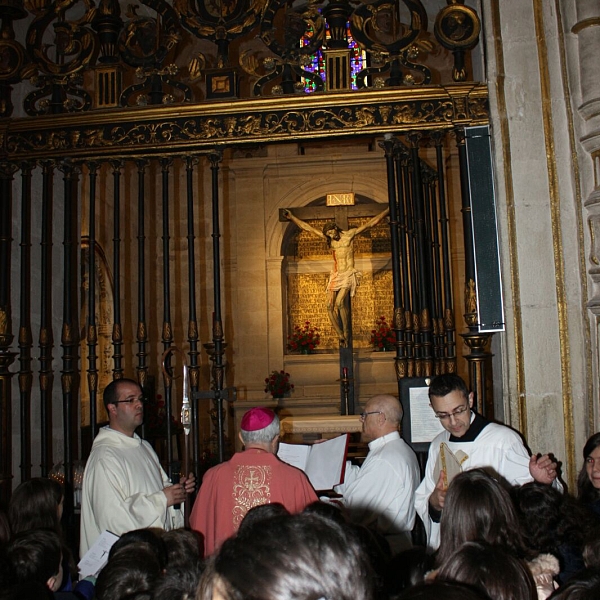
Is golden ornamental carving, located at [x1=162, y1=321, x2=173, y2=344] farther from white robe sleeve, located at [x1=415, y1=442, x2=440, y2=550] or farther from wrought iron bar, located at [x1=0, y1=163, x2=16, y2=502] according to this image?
white robe sleeve, located at [x1=415, y1=442, x2=440, y2=550]

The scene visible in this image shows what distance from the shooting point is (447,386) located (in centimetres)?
416

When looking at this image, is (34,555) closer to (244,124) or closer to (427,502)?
(427,502)

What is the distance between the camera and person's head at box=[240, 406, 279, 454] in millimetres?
3994

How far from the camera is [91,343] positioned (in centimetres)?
541

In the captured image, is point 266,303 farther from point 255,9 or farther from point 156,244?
point 255,9

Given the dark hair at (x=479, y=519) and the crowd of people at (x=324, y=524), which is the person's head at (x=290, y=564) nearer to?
the crowd of people at (x=324, y=524)

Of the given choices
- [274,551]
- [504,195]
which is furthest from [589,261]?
[274,551]

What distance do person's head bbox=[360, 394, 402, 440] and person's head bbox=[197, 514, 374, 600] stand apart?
3109mm

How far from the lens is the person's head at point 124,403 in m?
4.47

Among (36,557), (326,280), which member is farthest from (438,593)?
(326,280)

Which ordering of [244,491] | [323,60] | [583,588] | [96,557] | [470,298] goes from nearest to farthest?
[583,588] < [96,557] < [244,491] < [470,298] < [323,60]

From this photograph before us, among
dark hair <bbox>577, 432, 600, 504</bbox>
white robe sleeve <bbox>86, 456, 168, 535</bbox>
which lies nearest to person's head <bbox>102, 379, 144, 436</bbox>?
white robe sleeve <bbox>86, 456, 168, 535</bbox>

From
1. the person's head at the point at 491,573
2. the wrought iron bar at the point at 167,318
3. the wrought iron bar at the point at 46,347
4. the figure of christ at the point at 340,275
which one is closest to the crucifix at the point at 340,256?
the figure of christ at the point at 340,275

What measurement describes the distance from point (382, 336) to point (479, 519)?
976 cm
